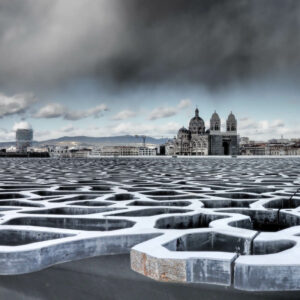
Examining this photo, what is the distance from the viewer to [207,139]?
146625 millimetres

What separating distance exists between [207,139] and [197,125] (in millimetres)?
13086

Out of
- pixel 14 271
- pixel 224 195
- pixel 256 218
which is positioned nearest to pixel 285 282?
pixel 14 271

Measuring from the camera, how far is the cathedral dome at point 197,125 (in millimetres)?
157125

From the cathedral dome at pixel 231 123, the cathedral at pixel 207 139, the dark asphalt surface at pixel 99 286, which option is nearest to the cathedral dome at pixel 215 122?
the cathedral at pixel 207 139

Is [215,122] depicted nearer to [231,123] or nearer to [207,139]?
[231,123]

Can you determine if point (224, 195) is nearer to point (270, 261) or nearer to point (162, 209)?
point (162, 209)

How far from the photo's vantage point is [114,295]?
3.31m

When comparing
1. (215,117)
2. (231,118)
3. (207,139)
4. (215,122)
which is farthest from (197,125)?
(231,118)

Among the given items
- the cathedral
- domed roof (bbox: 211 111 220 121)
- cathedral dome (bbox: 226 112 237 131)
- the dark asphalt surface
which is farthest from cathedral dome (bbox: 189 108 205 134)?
the dark asphalt surface

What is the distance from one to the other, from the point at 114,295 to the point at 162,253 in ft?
2.30

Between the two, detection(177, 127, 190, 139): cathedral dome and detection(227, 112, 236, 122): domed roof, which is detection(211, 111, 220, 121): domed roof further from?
detection(177, 127, 190, 139): cathedral dome

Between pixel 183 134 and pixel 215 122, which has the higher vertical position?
pixel 215 122

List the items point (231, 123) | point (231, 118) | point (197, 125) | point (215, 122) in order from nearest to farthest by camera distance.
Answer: point (215, 122), point (231, 123), point (231, 118), point (197, 125)

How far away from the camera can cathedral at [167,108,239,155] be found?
145 meters
